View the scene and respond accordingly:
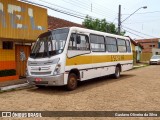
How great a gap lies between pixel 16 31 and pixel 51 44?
346 centimetres

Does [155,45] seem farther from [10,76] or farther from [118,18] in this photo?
[10,76]

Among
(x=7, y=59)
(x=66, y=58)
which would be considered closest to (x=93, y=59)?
(x=66, y=58)

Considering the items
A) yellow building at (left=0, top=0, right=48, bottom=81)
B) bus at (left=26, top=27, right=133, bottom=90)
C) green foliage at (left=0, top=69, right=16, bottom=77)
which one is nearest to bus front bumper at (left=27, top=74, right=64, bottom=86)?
bus at (left=26, top=27, right=133, bottom=90)

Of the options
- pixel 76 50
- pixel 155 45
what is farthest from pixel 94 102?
pixel 155 45

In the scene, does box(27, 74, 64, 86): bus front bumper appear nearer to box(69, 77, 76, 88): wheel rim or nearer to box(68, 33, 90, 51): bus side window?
box(69, 77, 76, 88): wheel rim

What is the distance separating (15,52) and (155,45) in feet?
238

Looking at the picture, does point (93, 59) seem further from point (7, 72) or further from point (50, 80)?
point (7, 72)

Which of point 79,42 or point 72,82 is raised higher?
point 79,42

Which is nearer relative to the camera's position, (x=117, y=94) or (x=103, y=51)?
(x=117, y=94)

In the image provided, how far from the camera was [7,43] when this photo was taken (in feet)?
46.8

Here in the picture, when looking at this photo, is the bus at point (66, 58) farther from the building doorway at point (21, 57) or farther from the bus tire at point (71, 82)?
the building doorway at point (21, 57)

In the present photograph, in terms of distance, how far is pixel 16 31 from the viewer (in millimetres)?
13352

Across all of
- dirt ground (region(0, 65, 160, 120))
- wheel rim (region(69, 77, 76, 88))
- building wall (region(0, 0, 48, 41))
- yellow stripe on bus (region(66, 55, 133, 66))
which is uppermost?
building wall (region(0, 0, 48, 41))

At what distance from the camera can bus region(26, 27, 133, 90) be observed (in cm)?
1025
